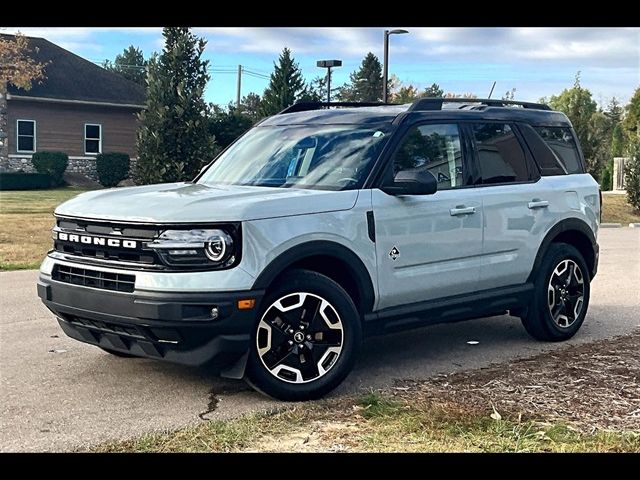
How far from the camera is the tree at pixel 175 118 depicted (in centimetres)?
2203

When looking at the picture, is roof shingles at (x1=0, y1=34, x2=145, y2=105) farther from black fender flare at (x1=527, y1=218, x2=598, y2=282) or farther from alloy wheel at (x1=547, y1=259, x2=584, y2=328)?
alloy wheel at (x1=547, y1=259, x2=584, y2=328)

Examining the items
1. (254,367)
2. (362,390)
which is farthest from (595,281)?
(254,367)

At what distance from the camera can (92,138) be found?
126 feet

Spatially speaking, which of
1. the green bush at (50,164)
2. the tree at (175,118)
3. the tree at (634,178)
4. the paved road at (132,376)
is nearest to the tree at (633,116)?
the tree at (634,178)

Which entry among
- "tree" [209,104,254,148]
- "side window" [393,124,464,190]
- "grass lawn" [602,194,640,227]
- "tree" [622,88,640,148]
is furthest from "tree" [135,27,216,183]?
"tree" [622,88,640,148]

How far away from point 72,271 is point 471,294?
305cm

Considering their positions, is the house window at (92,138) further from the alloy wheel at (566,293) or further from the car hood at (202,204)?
the car hood at (202,204)

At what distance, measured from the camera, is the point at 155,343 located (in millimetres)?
5109

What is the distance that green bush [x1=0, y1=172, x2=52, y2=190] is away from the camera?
3312 centimetres

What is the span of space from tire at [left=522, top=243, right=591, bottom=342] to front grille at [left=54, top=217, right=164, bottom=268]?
3569mm

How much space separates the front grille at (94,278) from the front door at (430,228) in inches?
69.3

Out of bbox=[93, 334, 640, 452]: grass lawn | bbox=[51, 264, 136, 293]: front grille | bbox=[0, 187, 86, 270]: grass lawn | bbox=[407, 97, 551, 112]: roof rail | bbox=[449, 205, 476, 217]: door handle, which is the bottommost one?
bbox=[93, 334, 640, 452]: grass lawn

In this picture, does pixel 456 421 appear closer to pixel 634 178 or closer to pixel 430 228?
pixel 430 228

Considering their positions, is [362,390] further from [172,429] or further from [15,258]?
[15,258]
